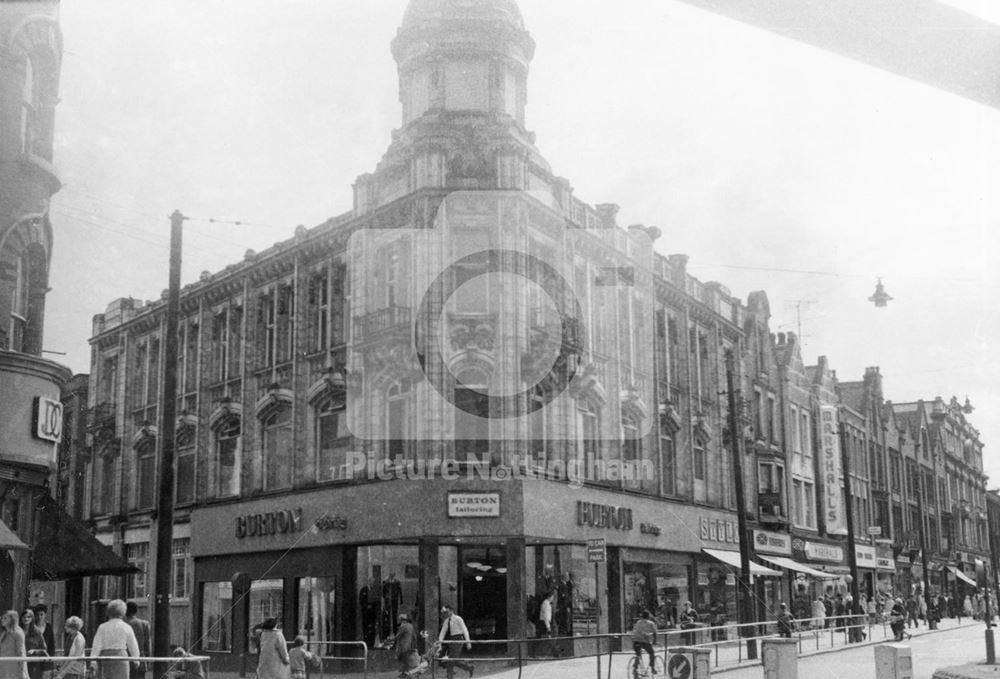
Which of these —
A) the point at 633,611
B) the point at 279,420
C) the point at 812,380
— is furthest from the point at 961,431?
the point at 279,420

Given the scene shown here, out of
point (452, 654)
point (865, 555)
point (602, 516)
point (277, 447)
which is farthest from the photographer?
point (865, 555)

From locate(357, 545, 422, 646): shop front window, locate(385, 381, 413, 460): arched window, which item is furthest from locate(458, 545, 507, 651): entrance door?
locate(385, 381, 413, 460): arched window

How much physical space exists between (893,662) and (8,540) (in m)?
12.2

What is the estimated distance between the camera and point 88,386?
43.7 metres

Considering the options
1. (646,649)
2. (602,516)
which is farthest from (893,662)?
(602,516)

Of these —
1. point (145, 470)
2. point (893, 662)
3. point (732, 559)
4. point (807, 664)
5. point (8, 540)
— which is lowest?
point (807, 664)

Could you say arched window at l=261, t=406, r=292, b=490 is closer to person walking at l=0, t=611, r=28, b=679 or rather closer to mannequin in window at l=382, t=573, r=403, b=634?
mannequin in window at l=382, t=573, r=403, b=634

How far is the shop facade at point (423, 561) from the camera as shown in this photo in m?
28.7

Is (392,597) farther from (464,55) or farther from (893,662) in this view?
(893,662)

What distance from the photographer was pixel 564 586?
101 feet

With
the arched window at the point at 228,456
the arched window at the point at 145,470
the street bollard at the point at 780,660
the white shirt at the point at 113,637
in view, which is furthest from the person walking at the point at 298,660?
the arched window at the point at 145,470

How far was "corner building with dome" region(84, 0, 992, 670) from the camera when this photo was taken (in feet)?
95.9

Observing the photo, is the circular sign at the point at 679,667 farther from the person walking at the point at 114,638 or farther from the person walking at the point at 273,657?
the person walking at the point at 114,638

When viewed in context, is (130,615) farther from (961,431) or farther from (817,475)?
(961,431)
